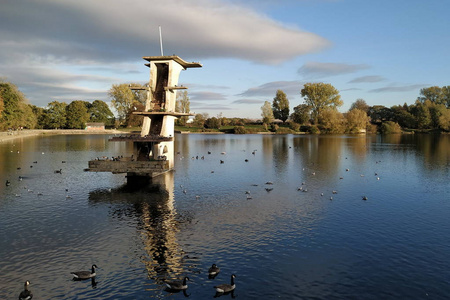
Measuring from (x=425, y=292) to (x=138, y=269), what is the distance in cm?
1725

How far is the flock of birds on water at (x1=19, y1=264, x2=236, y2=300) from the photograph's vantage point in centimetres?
1753

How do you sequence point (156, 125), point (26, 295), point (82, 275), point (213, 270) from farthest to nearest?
1. point (156, 125)
2. point (213, 270)
3. point (82, 275)
4. point (26, 295)

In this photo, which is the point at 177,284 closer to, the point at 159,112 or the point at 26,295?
the point at 26,295

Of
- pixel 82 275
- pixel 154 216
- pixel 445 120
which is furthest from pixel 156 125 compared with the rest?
pixel 445 120

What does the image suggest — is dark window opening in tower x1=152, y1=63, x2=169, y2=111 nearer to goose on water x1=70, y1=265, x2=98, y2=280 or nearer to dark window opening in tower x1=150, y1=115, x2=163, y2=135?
dark window opening in tower x1=150, y1=115, x2=163, y2=135

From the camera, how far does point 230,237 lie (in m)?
26.9

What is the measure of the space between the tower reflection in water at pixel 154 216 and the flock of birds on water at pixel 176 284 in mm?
1117

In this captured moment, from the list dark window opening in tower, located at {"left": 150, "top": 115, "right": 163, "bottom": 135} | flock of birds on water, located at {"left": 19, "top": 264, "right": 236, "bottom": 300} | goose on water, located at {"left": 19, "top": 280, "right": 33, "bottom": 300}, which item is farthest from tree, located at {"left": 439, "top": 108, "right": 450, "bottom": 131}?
goose on water, located at {"left": 19, "top": 280, "right": 33, "bottom": 300}

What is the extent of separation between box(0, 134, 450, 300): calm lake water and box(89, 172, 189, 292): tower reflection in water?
13 centimetres

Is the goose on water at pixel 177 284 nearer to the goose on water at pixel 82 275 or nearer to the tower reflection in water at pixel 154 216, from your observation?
the tower reflection in water at pixel 154 216

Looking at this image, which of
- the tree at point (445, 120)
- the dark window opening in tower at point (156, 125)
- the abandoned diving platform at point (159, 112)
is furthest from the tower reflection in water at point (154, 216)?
the tree at point (445, 120)

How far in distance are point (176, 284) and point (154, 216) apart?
14.7 meters

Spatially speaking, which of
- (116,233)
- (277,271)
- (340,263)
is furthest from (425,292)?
(116,233)

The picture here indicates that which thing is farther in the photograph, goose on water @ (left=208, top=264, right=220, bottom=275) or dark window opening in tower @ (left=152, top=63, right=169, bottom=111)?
dark window opening in tower @ (left=152, top=63, right=169, bottom=111)
